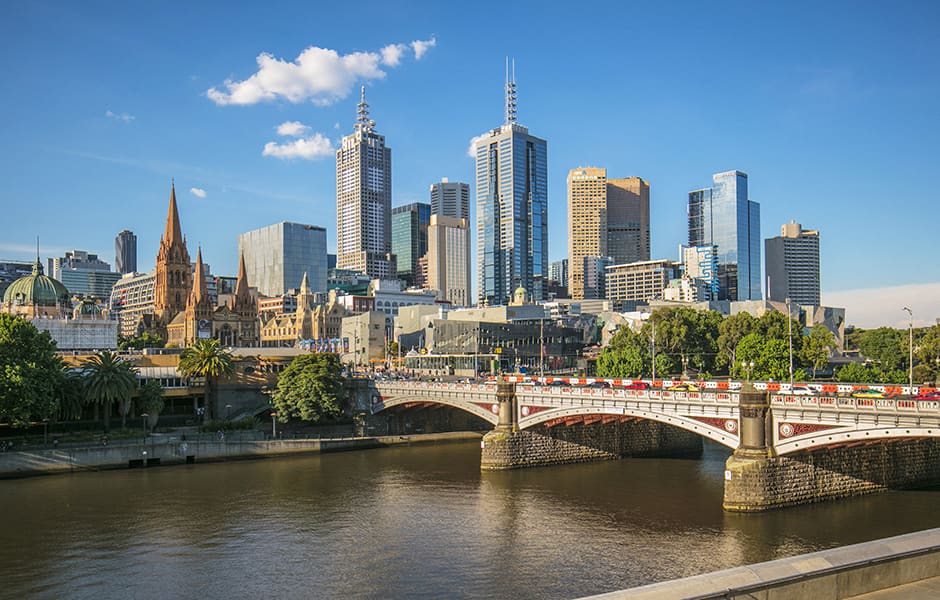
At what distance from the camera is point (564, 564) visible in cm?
4791

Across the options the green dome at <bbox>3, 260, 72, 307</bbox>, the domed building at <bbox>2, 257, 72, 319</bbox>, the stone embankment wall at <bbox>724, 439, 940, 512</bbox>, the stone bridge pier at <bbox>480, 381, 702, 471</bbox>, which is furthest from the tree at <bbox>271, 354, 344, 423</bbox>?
the green dome at <bbox>3, 260, 72, 307</bbox>

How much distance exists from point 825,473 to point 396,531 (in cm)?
3311

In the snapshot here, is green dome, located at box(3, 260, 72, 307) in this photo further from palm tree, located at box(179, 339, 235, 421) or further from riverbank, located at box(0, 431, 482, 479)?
riverbank, located at box(0, 431, 482, 479)

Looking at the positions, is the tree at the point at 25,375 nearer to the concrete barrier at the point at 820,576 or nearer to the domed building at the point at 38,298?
the domed building at the point at 38,298

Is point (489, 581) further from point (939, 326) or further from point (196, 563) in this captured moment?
point (939, 326)

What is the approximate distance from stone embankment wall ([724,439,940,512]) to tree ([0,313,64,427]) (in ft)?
226

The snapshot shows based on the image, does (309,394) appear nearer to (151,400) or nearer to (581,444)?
(151,400)

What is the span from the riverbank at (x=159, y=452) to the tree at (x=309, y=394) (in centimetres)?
780

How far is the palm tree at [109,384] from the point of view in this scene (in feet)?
303

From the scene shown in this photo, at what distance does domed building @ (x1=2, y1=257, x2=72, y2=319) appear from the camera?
163 metres

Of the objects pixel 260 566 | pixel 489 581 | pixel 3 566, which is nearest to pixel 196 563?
pixel 260 566

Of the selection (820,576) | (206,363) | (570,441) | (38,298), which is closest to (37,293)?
(38,298)

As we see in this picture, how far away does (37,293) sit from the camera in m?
167

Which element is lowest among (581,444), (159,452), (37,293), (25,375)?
(159,452)
